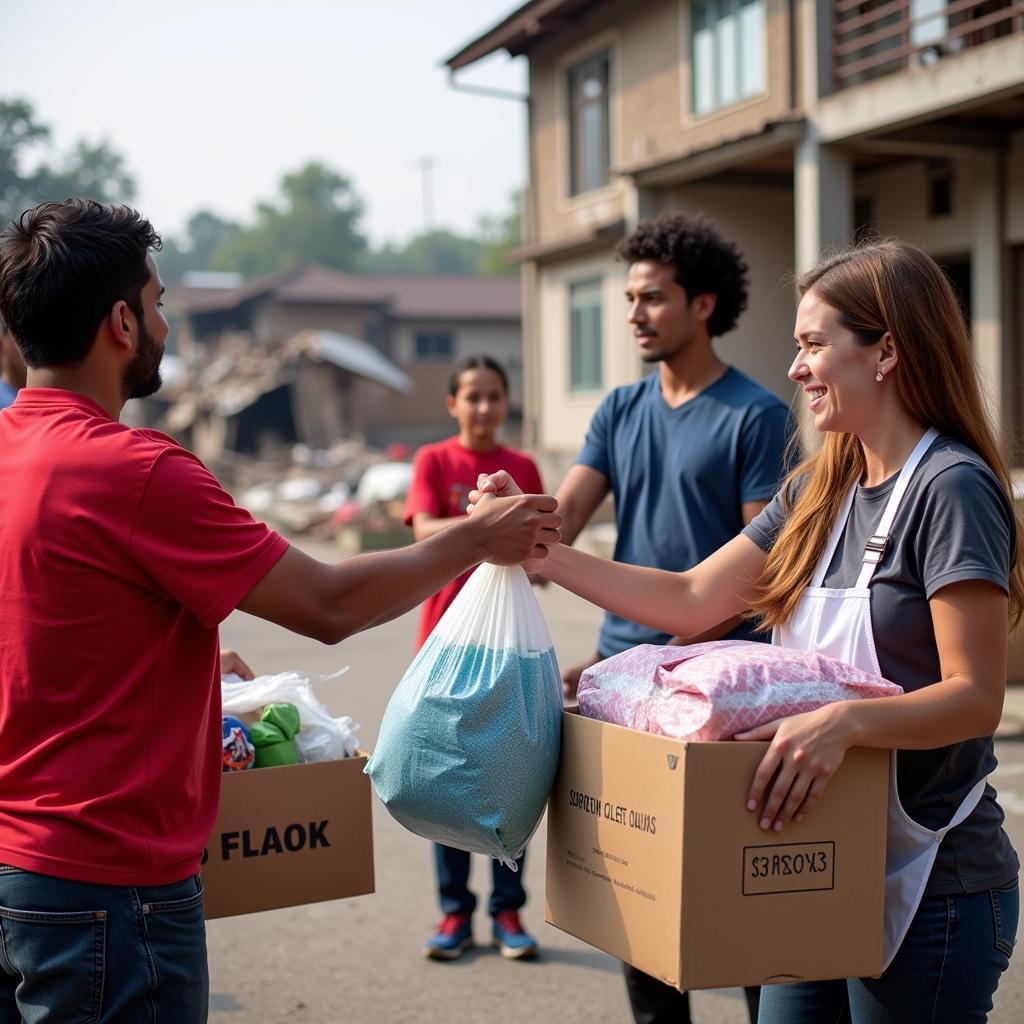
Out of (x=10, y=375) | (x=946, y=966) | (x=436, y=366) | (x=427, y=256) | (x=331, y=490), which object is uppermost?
(x=427, y=256)

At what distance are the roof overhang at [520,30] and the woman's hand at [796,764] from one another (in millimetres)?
19614

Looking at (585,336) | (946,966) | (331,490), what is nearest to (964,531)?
(946,966)

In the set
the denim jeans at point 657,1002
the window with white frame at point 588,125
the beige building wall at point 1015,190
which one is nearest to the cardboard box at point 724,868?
the denim jeans at point 657,1002

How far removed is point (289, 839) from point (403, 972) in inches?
76.8

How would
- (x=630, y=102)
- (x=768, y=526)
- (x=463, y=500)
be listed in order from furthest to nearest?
1. (x=630, y=102)
2. (x=463, y=500)
3. (x=768, y=526)

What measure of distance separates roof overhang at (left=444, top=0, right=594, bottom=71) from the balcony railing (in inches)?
219

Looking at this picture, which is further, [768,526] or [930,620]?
[768,526]

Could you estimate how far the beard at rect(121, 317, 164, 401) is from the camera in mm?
2246

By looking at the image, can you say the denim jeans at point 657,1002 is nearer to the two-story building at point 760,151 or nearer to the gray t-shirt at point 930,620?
the gray t-shirt at point 930,620

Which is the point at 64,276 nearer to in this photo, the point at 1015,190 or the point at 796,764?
the point at 796,764

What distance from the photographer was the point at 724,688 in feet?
6.82

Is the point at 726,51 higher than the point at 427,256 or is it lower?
lower

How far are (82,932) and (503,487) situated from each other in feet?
4.11

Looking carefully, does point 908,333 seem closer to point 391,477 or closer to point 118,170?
point 391,477
